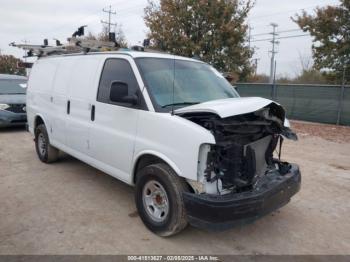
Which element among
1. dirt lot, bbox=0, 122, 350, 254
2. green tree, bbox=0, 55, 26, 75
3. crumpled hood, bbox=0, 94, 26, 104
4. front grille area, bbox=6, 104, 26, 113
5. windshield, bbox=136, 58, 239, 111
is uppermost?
green tree, bbox=0, 55, 26, 75

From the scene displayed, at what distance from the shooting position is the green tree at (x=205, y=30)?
48.3 feet

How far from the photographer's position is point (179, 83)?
4.32m

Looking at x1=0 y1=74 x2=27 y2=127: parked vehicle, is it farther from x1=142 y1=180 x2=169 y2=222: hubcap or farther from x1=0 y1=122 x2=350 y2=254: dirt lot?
x1=142 y1=180 x2=169 y2=222: hubcap

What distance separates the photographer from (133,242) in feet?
12.1

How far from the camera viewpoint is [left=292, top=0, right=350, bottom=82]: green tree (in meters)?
14.7

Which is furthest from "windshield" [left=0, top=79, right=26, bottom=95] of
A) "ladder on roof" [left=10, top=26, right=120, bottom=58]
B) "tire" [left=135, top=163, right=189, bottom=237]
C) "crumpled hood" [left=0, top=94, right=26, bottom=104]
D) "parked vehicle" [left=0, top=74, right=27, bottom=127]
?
"tire" [left=135, top=163, right=189, bottom=237]

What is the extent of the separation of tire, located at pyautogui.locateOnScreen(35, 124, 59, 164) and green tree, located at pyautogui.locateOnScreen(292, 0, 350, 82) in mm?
13063

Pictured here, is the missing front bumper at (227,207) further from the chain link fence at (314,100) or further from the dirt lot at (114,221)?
the chain link fence at (314,100)

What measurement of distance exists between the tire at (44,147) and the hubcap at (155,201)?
3.29m

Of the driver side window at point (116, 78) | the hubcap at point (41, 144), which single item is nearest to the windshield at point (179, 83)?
the driver side window at point (116, 78)

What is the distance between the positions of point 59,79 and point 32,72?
1671 mm

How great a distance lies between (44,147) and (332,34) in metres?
13.8

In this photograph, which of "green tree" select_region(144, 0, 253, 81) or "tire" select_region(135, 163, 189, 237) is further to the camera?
"green tree" select_region(144, 0, 253, 81)

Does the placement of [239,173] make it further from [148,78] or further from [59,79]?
[59,79]
